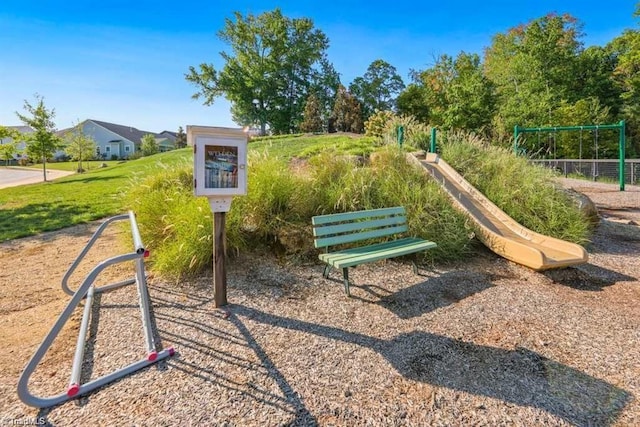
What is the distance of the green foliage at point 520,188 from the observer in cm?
543

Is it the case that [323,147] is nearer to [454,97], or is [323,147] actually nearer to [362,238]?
[362,238]

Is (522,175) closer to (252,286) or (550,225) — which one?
(550,225)

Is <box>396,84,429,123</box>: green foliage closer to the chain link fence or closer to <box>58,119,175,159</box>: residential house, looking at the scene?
the chain link fence

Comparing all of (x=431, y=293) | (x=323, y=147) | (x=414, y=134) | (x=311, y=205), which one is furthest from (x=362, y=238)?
(x=414, y=134)

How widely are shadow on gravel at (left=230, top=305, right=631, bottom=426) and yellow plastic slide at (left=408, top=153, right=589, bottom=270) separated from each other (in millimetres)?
2013

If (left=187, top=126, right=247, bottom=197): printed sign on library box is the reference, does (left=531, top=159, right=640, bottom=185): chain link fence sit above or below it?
above

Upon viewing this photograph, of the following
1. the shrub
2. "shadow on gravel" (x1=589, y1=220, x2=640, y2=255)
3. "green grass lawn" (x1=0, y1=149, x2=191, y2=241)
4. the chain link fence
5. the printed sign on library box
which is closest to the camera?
the printed sign on library box

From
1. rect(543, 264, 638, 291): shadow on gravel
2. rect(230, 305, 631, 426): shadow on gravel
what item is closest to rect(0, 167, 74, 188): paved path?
rect(230, 305, 631, 426): shadow on gravel

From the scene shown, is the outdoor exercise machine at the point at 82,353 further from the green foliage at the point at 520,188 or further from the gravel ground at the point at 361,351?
the green foliage at the point at 520,188

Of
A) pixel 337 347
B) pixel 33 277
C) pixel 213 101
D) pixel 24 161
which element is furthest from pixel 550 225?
pixel 24 161

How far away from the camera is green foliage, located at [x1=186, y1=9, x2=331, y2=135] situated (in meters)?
35.4

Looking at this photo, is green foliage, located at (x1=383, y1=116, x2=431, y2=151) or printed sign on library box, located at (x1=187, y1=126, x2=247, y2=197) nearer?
printed sign on library box, located at (x1=187, y1=126, x2=247, y2=197)

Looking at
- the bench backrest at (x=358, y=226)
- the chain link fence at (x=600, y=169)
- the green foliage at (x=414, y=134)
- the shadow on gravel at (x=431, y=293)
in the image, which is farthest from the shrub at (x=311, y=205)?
the chain link fence at (x=600, y=169)

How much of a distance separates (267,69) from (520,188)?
34035 mm
